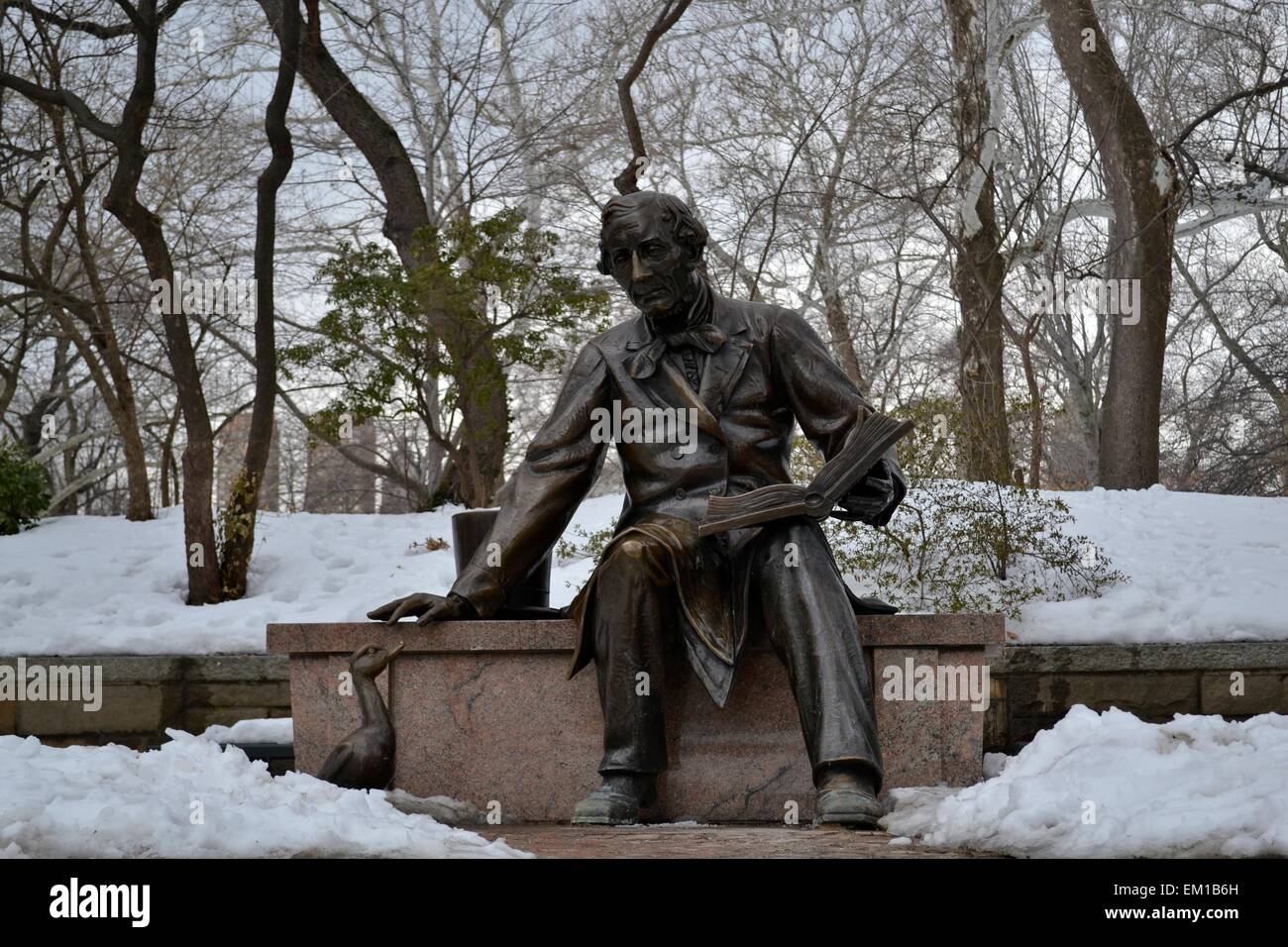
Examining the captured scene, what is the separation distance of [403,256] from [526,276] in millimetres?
2056

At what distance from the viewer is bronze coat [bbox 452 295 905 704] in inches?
187

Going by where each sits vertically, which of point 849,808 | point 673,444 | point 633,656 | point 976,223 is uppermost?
point 976,223

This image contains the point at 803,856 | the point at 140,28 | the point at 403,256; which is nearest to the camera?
the point at 803,856

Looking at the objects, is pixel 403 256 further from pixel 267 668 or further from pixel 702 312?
pixel 702 312

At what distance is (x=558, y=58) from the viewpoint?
16.9 meters

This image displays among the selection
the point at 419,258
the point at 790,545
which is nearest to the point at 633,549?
the point at 790,545

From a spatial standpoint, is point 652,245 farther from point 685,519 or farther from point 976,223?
point 976,223

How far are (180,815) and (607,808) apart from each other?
4.81 ft

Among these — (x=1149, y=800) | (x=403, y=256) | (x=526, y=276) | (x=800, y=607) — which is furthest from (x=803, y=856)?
(x=403, y=256)

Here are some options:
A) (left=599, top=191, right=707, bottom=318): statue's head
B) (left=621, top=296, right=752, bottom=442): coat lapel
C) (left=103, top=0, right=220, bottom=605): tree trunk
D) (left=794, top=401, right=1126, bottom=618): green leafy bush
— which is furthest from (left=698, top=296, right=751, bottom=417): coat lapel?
(left=103, top=0, right=220, bottom=605): tree trunk

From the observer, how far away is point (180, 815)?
3.03m

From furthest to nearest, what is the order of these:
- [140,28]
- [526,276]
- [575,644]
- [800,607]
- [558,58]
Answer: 1. [558,58]
2. [526,276]
3. [140,28]
4. [575,644]
5. [800,607]

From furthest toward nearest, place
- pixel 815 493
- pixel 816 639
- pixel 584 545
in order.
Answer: pixel 584 545, pixel 815 493, pixel 816 639

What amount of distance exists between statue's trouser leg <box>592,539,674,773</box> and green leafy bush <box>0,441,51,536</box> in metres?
7.53
